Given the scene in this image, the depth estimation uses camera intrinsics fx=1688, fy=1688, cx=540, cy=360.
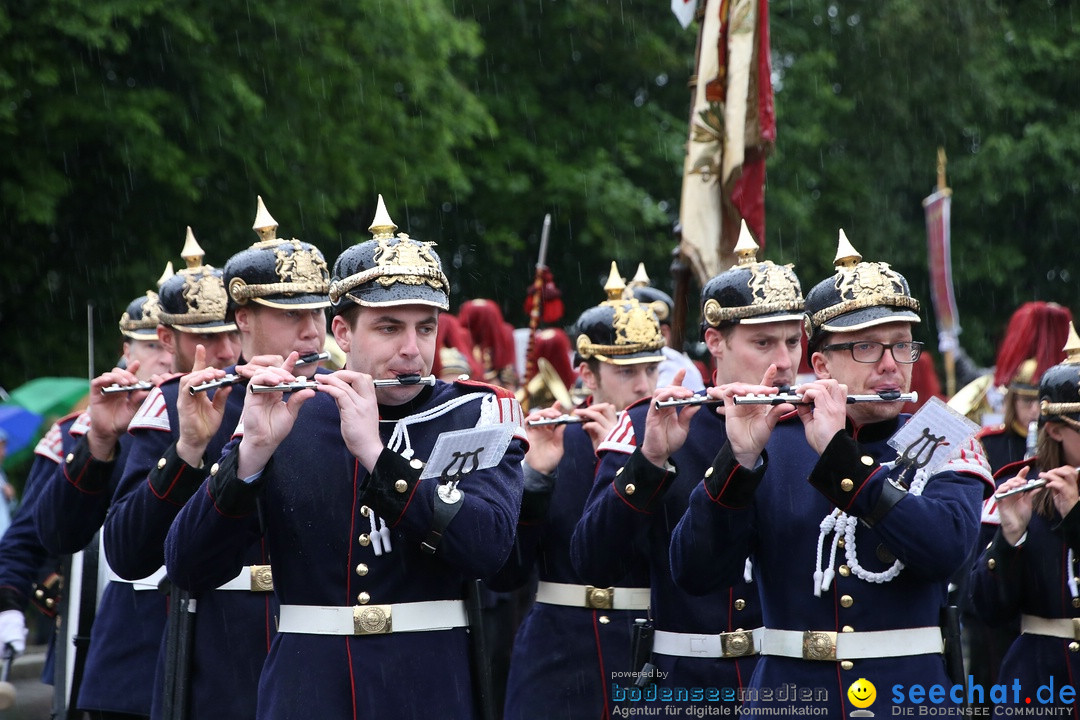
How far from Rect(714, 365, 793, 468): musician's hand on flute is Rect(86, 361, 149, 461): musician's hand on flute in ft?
9.42

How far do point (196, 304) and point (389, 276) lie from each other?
228 centimetres

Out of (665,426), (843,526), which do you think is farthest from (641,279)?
(843,526)

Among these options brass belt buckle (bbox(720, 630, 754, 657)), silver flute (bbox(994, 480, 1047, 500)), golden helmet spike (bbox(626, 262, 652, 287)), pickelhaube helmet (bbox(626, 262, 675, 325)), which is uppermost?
golden helmet spike (bbox(626, 262, 652, 287))

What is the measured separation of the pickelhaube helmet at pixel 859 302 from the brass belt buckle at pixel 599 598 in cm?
213

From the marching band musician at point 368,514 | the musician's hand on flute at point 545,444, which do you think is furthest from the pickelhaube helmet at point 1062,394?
the marching band musician at point 368,514

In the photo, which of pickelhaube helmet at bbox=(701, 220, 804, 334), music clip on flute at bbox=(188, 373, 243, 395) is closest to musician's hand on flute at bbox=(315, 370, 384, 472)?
music clip on flute at bbox=(188, 373, 243, 395)

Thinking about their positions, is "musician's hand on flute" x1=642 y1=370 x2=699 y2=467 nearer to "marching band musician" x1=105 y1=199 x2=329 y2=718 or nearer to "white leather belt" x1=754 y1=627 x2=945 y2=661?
"white leather belt" x1=754 y1=627 x2=945 y2=661

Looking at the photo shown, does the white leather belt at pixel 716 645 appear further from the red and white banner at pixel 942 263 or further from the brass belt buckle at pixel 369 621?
the red and white banner at pixel 942 263

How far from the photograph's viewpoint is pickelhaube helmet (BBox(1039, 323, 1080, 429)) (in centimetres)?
691

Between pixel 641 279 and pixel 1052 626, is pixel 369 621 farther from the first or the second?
pixel 641 279

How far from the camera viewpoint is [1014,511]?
696 centimetres

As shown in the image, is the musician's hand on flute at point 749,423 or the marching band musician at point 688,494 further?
the marching band musician at point 688,494

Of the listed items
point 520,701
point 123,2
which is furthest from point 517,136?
point 520,701

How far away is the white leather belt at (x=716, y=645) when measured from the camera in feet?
20.9
